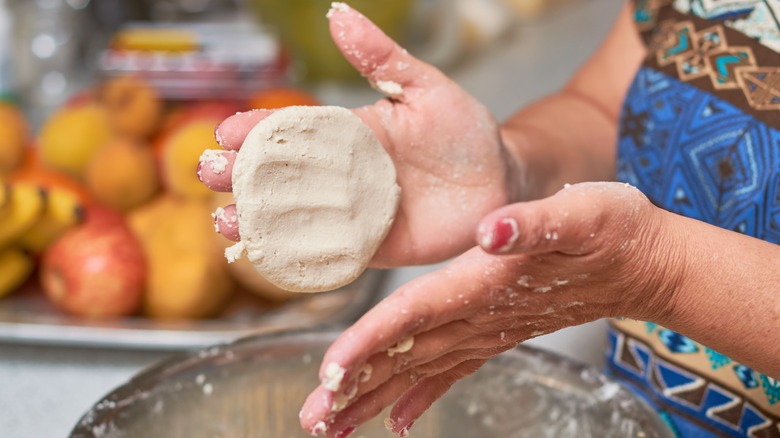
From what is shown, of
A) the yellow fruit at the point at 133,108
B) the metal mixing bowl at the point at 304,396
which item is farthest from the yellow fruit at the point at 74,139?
the metal mixing bowl at the point at 304,396

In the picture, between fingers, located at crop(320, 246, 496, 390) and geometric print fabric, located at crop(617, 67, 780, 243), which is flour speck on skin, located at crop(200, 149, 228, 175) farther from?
geometric print fabric, located at crop(617, 67, 780, 243)

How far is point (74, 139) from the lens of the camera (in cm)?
139

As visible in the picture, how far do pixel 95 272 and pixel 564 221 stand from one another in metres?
0.76

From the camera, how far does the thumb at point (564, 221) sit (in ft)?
1.64

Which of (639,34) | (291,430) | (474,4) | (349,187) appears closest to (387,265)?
(349,187)

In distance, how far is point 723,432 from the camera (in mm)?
834

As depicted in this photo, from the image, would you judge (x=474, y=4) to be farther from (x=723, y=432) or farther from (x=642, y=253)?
(x=642, y=253)

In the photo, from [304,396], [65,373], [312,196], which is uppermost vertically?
[312,196]

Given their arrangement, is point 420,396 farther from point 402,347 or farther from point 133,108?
point 133,108

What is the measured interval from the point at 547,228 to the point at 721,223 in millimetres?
370

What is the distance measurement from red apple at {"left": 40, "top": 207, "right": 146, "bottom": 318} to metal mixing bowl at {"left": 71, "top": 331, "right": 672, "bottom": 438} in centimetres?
28

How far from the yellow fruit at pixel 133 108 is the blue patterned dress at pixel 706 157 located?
31.7 inches

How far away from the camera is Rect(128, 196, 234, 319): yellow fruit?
44.8 inches

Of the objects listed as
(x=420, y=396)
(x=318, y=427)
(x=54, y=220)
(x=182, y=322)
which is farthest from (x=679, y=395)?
(x=54, y=220)
